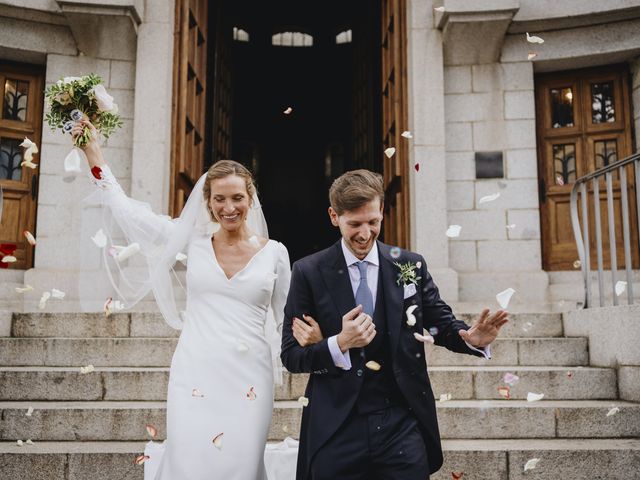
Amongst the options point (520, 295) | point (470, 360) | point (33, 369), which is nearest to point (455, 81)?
point (520, 295)

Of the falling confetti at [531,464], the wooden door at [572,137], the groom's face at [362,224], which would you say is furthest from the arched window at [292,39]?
the groom's face at [362,224]

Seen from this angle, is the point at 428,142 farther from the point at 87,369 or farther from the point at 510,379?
the point at 87,369

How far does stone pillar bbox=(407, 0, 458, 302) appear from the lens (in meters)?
7.52

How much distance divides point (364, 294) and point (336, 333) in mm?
197

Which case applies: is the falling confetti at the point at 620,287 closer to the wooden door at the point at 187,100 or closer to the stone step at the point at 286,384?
the stone step at the point at 286,384

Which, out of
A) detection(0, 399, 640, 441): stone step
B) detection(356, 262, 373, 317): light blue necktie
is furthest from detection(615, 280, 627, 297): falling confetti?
detection(356, 262, 373, 317): light blue necktie

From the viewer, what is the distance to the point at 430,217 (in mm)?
7578

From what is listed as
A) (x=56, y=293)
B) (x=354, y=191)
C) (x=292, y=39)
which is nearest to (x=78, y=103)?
(x=354, y=191)

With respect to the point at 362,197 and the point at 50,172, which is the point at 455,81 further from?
the point at 362,197

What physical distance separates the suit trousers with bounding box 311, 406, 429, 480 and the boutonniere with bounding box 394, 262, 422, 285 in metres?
0.51

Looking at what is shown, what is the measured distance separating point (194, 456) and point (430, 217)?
5.11 meters

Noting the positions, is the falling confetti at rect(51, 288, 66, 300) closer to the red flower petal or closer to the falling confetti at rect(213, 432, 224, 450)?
the red flower petal

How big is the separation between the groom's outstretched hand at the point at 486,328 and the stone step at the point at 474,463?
6.73ft

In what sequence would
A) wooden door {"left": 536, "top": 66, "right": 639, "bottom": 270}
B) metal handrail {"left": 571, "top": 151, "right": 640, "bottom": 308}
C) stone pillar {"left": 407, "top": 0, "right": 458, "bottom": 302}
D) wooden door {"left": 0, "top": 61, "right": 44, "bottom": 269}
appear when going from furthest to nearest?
wooden door {"left": 536, "top": 66, "right": 639, "bottom": 270}
wooden door {"left": 0, "top": 61, "right": 44, "bottom": 269}
stone pillar {"left": 407, "top": 0, "right": 458, "bottom": 302}
metal handrail {"left": 571, "top": 151, "right": 640, "bottom": 308}
